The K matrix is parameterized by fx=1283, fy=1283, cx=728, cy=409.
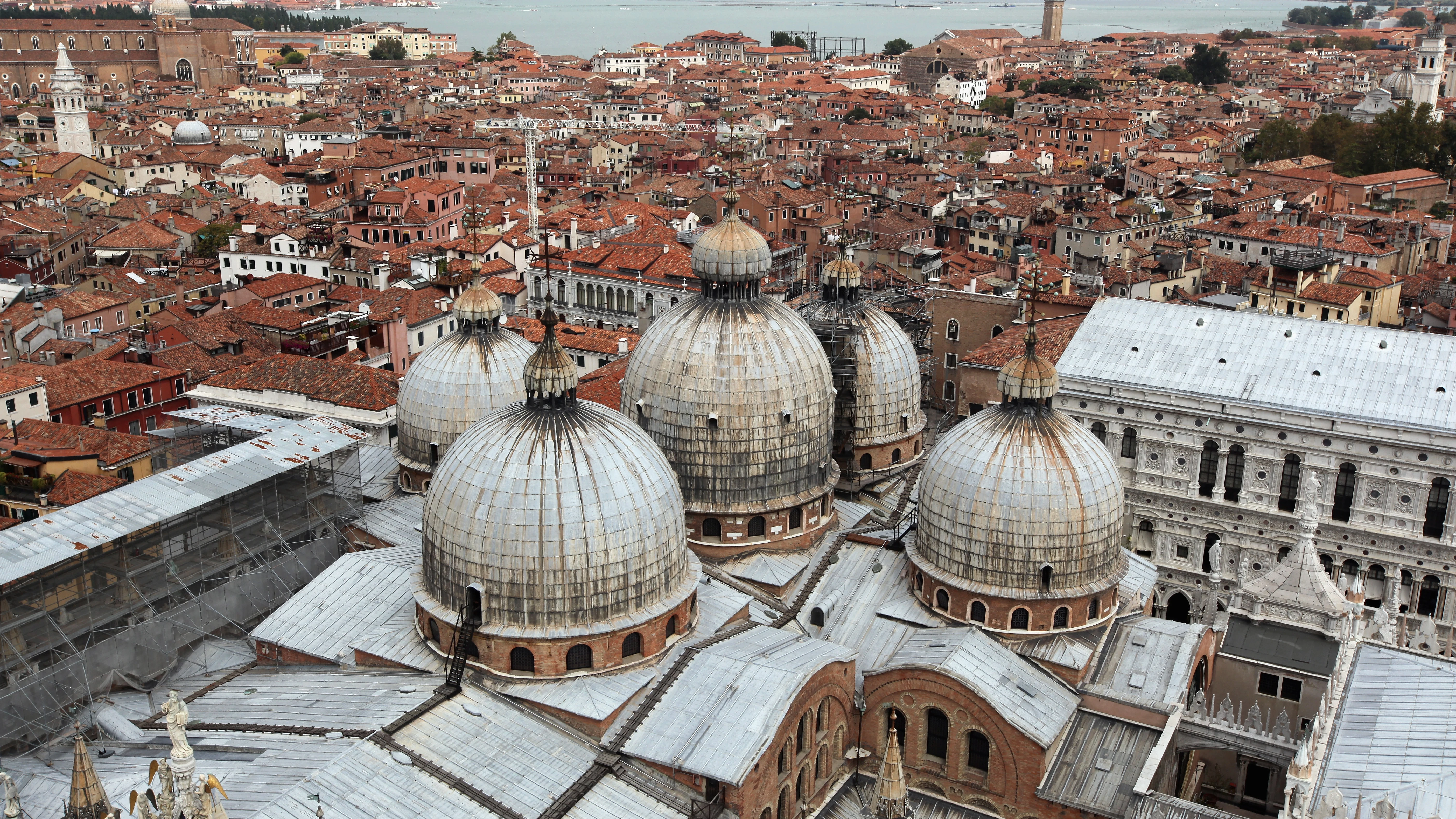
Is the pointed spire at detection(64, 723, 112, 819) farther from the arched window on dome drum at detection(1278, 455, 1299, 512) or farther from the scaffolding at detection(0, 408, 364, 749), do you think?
the arched window on dome drum at detection(1278, 455, 1299, 512)

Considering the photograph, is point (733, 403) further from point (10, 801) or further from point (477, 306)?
point (10, 801)

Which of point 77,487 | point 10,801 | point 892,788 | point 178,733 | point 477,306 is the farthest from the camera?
point 77,487

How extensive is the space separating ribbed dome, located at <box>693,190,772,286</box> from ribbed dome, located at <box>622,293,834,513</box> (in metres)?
0.57

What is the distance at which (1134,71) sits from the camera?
614ft

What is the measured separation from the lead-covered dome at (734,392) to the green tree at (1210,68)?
6512 inches

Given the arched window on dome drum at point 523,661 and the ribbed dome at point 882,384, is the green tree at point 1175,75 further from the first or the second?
the arched window on dome drum at point 523,661

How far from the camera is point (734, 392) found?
26.7 metres

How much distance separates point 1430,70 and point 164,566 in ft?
437

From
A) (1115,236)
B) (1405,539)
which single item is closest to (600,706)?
(1405,539)

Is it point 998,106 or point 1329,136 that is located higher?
point 998,106

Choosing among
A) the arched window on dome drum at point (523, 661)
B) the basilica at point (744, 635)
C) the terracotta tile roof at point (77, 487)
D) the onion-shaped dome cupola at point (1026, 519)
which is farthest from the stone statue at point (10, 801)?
the terracotta tile roof at point (77, 487)

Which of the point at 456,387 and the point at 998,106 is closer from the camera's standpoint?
the point at 456,387

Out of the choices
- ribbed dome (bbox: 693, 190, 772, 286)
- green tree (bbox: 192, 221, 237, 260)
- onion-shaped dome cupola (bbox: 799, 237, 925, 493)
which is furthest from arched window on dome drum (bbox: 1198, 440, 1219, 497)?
green tree (bbox: 192, 221, 237, 260)

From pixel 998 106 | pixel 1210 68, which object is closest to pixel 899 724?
pixel 998 106
